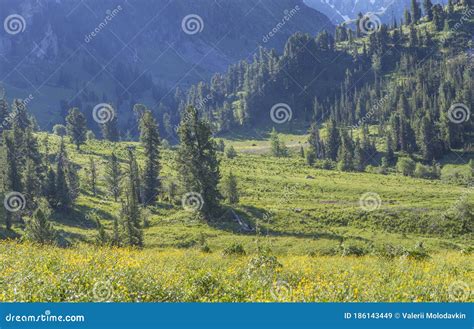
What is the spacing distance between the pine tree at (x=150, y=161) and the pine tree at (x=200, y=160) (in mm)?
16416

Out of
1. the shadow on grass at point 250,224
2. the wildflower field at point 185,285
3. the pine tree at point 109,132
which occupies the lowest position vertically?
the shadow on grass at point 250,224

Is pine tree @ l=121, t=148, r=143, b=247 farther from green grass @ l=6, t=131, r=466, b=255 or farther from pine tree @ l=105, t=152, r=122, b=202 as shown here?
pine tree @ l=105, t=152, r=122, b=202

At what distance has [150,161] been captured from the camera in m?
77.6

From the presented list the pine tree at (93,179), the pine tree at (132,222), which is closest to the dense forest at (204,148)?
the pine tree at (132,222)

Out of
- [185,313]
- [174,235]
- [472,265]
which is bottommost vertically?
[174,235]

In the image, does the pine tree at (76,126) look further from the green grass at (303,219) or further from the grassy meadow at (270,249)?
the green grass at (303,219)

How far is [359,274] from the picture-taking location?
16.3 metres

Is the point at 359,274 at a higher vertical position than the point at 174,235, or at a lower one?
higher

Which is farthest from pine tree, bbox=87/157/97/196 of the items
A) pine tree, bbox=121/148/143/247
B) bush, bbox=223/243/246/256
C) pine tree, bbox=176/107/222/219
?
bush, bbox=223/243/246/256

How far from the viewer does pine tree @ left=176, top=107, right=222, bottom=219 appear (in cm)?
6172

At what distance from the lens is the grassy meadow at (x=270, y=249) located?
1227 centimetres

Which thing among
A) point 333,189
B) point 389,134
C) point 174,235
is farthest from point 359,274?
point 389,134

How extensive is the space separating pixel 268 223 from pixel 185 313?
5097 centimetres

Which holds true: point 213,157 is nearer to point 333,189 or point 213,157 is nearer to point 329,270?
point 333,189
